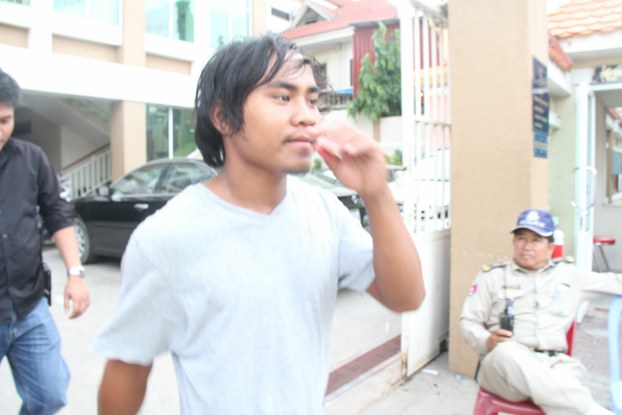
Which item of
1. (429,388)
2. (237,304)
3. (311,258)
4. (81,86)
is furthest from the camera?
(81,86)

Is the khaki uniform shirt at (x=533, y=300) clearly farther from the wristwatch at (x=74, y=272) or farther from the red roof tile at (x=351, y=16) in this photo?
the red roof tile at (x=351, y=16)

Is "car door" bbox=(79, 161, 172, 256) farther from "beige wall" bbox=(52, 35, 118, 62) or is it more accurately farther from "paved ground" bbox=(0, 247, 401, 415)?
"beige wall" bbox=(52, 35, 118, 62)

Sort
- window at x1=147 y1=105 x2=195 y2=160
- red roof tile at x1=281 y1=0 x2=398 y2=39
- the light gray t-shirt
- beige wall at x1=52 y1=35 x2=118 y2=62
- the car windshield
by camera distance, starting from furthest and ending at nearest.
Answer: red roof tile at x1=281 y1=0 x2=398 y2=39
window at x1=147 y1=105 x2=195 y2=160
beige wall at x1=52 y1=35 x2=118 y2=62
the car windshield
the light gray t-shirt

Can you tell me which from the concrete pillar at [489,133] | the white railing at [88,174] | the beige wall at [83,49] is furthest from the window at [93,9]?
the concrete pillar at [489,133]

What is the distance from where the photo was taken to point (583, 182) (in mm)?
4785

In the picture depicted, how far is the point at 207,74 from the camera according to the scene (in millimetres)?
1282

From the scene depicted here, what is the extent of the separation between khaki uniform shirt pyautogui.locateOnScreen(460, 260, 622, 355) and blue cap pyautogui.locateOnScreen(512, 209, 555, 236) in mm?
207

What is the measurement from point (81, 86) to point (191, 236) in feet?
32.6

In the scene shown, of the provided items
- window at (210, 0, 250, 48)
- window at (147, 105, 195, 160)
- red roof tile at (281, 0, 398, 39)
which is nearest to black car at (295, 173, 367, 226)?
window at (147, 105, 195, 160)

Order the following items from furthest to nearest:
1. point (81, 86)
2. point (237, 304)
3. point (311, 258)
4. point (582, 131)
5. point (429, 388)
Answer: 1. point (81, 86)
2. point (582, 131)
3. point (429, 388)
4. point (311, 258)
5. point (237, 304)

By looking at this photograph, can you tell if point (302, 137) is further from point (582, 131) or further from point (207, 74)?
point (582, 131)

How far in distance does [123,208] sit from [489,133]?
16.4 ft

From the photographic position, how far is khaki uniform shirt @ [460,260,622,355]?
2.75 m

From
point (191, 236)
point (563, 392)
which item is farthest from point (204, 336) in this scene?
point (563, 392)
